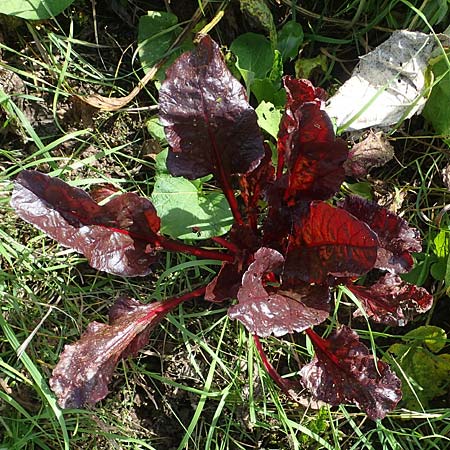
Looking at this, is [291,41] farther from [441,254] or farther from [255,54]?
[441,254]

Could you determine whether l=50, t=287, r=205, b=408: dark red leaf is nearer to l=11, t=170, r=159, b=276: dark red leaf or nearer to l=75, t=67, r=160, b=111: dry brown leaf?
l=11, t=170, r=159, b=276: dark red leaf

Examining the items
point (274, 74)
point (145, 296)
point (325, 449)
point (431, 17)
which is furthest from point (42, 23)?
point (325, 449)

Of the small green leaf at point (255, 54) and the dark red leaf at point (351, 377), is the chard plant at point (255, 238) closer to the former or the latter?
the dark red leaf at point (351, 377)

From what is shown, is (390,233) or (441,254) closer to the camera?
(390,233)

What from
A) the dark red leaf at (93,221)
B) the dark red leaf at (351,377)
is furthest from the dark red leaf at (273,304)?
the dark red leaf at (93,221)

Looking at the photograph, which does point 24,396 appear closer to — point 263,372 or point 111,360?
point 111,360

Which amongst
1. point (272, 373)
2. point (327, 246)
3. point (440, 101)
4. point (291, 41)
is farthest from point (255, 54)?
point (272, 373)

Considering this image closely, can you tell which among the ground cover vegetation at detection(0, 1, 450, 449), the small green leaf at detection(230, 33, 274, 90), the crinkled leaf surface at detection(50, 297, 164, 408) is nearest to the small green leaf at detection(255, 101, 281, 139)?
the ground cover vegetation at detection(0, 1, 450, 449)
